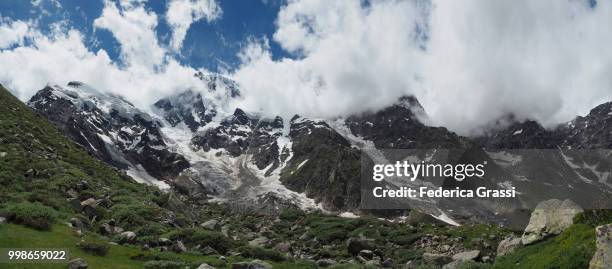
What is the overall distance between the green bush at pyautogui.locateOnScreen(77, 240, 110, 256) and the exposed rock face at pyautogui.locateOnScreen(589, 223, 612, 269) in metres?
24.5

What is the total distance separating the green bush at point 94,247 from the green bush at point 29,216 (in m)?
3.70

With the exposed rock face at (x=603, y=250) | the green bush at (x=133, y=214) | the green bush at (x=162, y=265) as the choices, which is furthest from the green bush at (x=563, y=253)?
the green bush at (x=133, y=214)

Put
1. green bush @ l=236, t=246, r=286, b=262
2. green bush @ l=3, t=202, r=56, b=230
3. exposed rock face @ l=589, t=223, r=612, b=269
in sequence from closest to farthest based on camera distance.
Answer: exposed rock face @ l=589, t=223, r=612, b=269 → green bush @ l=3, t=202, r=56, b=230 → green bush @ l=236, t=246, r=286, b=262

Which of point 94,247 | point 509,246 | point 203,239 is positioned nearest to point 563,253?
point 509,246

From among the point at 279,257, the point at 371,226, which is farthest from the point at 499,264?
the point at 371,226

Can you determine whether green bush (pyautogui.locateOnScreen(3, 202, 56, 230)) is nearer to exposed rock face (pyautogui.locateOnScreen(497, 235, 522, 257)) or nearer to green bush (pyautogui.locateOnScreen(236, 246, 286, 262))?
green bush (pyautogui.locateOnScreen(236, 246, 286, 262))

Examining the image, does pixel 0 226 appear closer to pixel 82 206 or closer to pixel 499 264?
pixel 82 206

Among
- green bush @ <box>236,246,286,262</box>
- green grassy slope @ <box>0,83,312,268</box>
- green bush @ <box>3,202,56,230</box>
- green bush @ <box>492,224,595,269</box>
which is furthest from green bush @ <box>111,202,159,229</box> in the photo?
green bush @ <box>492,224,595,269</box>

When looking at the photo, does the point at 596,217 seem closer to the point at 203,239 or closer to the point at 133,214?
the point at 203,239

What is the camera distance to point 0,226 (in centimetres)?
2909

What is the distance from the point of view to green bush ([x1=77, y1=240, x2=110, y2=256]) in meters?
28.8

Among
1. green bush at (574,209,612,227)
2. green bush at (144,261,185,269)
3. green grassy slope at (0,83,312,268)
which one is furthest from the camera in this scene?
green grassy slope at (0,83,312,268)

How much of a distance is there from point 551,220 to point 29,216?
31796 millimetres

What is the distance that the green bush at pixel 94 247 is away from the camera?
28.8m
